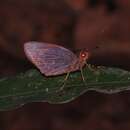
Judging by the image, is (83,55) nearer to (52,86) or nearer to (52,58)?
(52,58)

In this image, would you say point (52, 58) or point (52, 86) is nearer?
point (52, 86)

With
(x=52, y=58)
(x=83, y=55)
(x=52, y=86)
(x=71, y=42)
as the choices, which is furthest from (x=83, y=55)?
(x=71, y=42)

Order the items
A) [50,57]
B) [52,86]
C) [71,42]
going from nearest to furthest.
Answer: [52,86] < [50,57] < [71,42]

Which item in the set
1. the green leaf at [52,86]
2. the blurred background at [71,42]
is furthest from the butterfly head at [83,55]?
the blurred background at [71,42]

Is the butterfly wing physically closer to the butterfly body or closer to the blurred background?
the butterfly body

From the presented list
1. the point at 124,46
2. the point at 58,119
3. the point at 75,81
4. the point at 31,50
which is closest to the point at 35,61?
the point at 31,50

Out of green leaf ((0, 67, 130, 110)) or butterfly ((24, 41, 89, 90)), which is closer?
green leaf ((0, 67, 130, 110))

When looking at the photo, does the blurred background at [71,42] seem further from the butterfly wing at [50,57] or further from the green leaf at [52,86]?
the green leaf at [52,86]

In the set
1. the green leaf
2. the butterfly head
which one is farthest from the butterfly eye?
the green leaf
